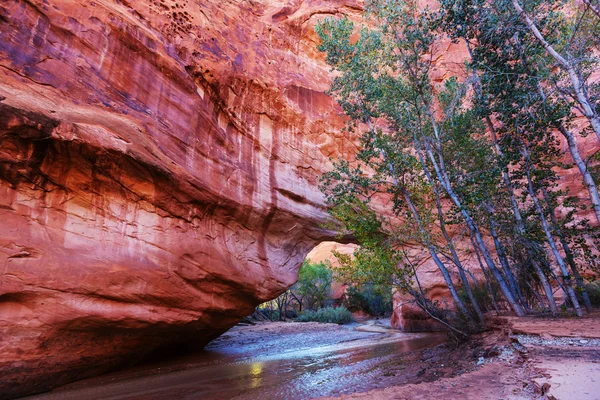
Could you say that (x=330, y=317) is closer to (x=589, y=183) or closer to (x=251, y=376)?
(x=251, y=376)

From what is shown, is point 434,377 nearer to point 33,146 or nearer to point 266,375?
point 266,375

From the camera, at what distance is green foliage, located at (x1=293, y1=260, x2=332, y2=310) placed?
31.8m

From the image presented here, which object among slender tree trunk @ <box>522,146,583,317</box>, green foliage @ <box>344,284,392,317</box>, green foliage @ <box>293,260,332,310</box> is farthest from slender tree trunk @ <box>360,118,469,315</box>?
green foliage @ <box>293,260,332,310</box>

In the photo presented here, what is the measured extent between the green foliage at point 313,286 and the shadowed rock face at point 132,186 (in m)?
18.8

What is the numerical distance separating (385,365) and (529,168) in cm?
703

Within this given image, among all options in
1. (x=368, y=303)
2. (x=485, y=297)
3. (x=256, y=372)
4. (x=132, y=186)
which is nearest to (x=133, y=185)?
(x=132, y=186)

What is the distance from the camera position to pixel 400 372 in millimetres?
6477

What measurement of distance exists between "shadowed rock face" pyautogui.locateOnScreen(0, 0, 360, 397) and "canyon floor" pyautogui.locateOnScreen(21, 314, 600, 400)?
114 cm

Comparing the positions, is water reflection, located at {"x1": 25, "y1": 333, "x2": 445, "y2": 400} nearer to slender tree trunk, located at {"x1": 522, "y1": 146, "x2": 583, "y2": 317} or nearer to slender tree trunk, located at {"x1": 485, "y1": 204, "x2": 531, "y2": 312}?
slender tree trunk, located at {"x1": 485, "y1": 204, "x2": 531, "y2": 312}

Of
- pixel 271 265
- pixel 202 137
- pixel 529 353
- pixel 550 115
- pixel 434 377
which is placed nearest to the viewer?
pixel 529 353

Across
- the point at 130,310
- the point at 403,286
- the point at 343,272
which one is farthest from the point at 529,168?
the point at 130,310

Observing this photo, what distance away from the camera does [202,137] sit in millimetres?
10602

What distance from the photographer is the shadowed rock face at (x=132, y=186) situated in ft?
21.1

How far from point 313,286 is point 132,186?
26.5 metres
